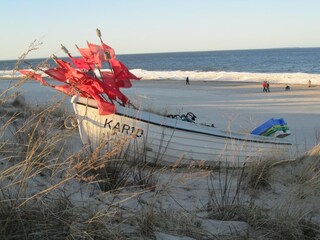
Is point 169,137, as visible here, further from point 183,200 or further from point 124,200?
point 124,200

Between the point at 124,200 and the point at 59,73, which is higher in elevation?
the point at 59,73

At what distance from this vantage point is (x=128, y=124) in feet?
18.1

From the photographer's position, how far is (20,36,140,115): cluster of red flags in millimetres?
5012

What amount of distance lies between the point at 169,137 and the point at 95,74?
1339 mm

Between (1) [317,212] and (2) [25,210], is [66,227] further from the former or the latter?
(1) [317,212]

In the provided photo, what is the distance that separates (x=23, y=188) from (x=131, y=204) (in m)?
1.20

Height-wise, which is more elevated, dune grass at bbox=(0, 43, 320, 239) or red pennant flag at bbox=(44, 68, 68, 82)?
red pennant flag at bbox=(44, 68, 68, 82)

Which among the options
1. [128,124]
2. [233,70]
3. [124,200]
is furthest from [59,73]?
[233,70]

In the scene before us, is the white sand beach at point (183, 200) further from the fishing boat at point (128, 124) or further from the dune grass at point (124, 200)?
the fishing boat at point (128, 124)

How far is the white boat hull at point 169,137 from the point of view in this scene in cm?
548

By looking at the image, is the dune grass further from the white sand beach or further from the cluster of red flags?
the cluster of red flags

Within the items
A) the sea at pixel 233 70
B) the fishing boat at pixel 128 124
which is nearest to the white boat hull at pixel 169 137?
the fishing boat at pixel 128 124

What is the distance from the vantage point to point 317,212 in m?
4.15

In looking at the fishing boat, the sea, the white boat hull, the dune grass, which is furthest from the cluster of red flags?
the dune grass
